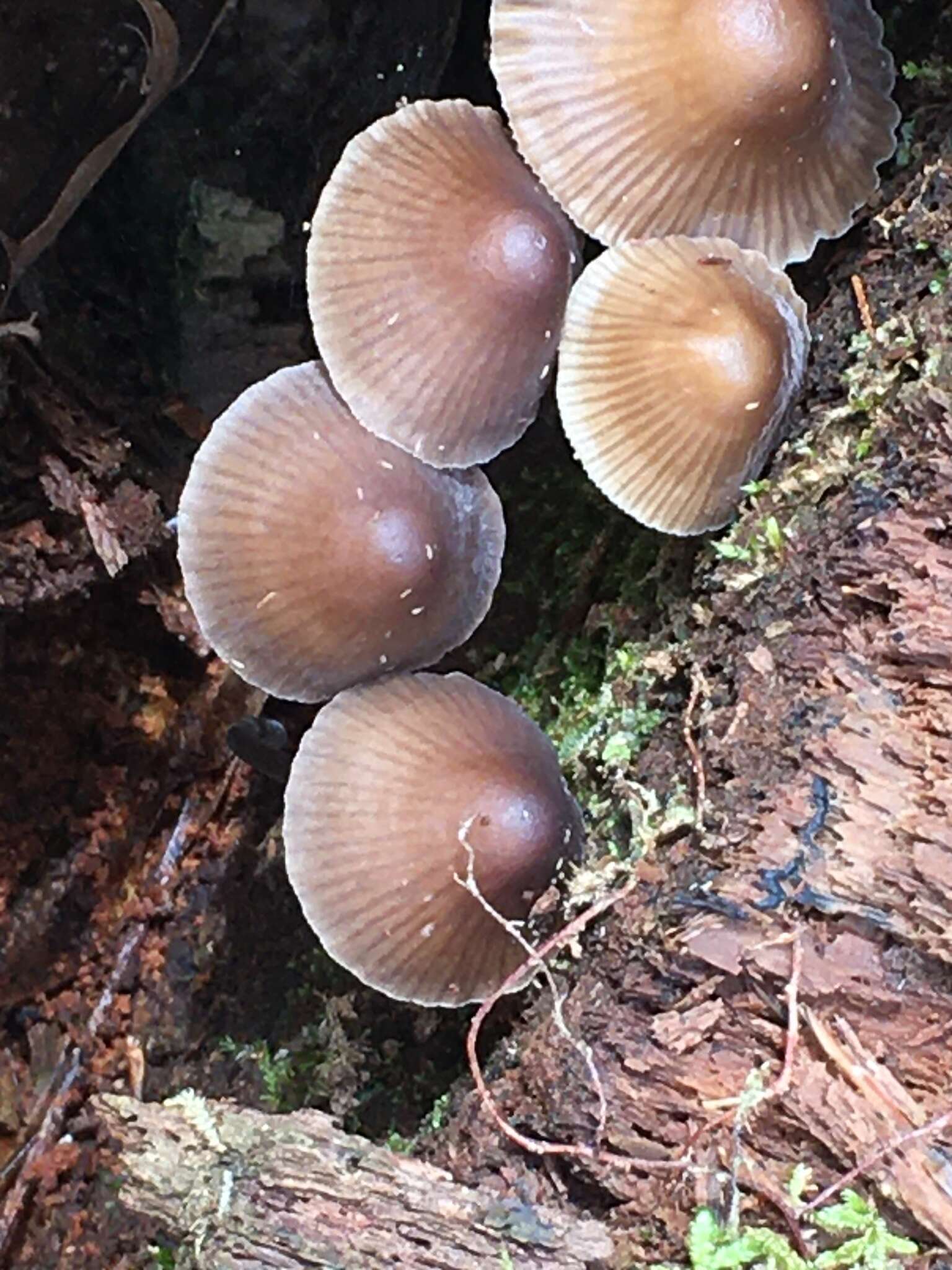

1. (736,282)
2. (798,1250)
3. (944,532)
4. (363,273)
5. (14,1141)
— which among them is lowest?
(14,1141)

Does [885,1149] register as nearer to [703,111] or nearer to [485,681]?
[485,681]

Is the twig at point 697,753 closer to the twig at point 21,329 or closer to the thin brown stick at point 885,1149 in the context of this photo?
the thin brown stick at point 885,1149

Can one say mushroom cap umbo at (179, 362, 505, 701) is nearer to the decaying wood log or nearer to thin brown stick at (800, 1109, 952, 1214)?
the decaying wood log

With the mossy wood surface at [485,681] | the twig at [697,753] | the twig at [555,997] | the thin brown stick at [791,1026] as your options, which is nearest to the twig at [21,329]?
the mossy wood surface at [485,681]

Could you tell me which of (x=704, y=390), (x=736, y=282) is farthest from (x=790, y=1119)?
(x=736, y=282)

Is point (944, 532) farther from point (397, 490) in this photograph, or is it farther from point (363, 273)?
point (363, 273)

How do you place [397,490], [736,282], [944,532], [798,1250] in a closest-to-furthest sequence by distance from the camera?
1. [798,1250]
2. [944,532]
3. [736,282]
4. [397,490]
